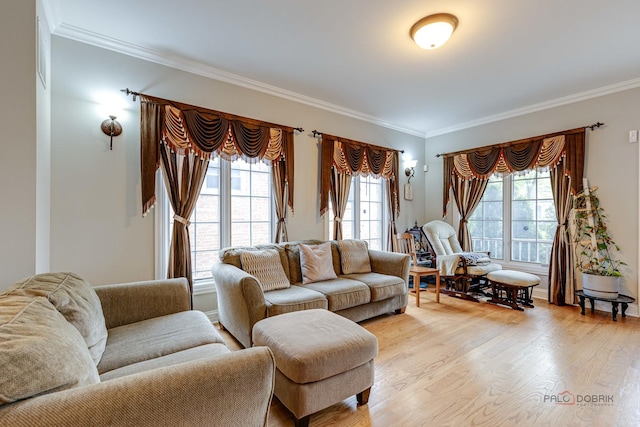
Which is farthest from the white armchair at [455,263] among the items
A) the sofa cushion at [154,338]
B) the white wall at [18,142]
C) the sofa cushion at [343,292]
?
the white wall at [18,142]

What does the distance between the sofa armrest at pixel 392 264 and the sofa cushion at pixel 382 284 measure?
8 cm

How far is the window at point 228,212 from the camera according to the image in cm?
322

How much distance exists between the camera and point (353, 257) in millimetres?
3701

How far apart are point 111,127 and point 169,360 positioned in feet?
7.32

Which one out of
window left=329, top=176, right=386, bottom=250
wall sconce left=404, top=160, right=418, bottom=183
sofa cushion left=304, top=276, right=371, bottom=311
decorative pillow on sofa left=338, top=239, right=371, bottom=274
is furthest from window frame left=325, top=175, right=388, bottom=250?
sofa cushion left=304, top=276, right=371, bottom=311

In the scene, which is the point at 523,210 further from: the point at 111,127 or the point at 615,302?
the point at 111,127

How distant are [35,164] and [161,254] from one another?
130 centimetres

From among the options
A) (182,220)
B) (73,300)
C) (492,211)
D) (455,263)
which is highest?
(492,211)

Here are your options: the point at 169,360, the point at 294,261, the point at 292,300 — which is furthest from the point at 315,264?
the point at 169,360

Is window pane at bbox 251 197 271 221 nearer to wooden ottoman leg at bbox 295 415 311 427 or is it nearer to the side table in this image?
wooden ottoman leg at bbox 295 415 311 427

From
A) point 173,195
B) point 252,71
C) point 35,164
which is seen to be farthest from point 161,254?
point 252,71

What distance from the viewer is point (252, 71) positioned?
321cm

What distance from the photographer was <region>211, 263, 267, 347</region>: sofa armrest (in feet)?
7.89

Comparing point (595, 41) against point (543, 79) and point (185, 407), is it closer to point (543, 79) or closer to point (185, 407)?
point (543, 79)
